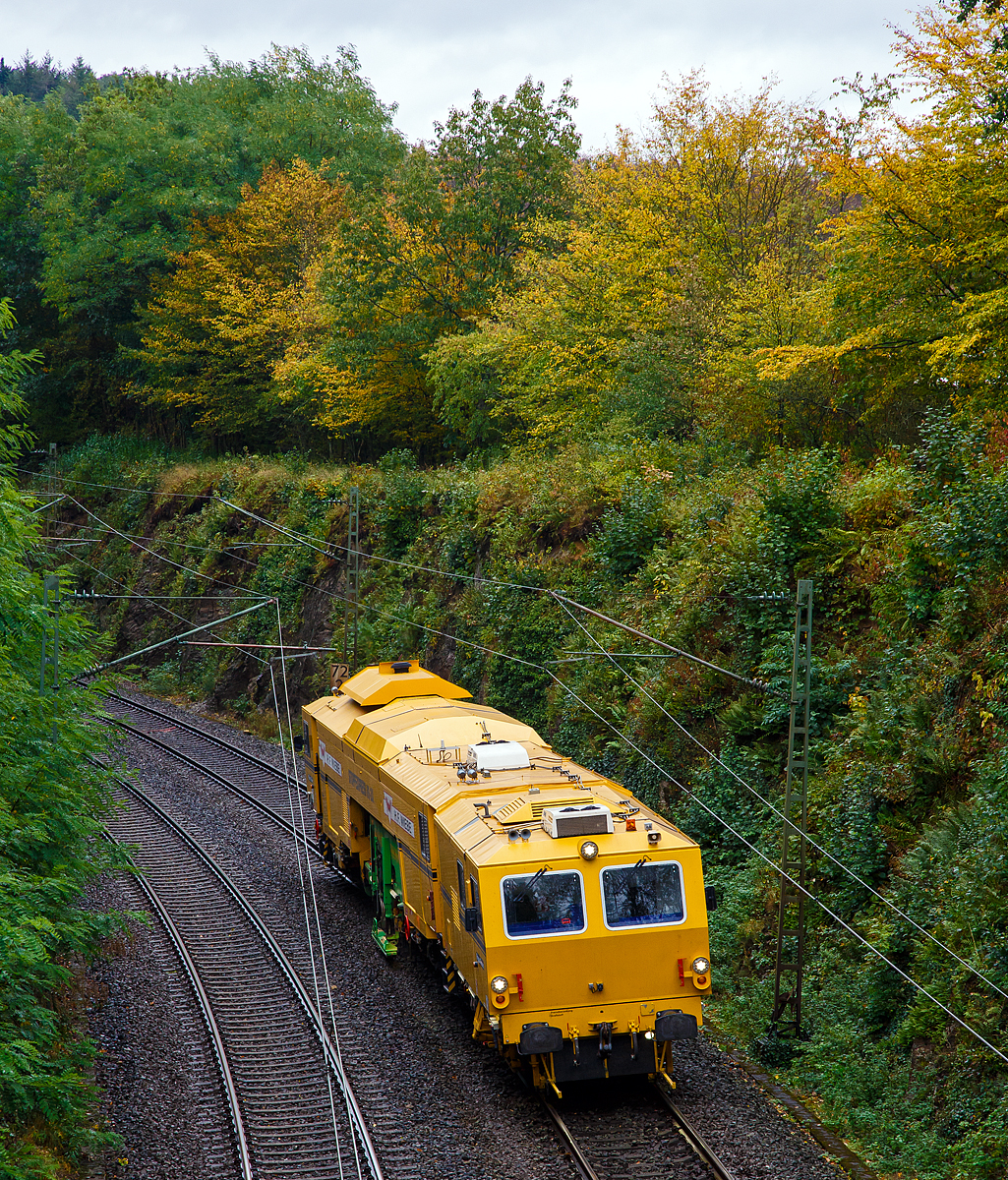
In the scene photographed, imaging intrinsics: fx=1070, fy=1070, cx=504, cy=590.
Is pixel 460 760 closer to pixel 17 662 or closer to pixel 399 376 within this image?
pixel 17 662

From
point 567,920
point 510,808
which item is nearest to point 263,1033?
point 510,808

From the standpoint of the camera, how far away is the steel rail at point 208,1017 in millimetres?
11727

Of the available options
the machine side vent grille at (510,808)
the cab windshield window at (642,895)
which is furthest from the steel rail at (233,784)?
the cab windshield window at (642,895)

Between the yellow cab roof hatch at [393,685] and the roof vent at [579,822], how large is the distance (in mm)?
7766

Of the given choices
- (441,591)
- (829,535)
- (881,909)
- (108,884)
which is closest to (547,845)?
(881,909)

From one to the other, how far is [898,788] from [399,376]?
27252mm

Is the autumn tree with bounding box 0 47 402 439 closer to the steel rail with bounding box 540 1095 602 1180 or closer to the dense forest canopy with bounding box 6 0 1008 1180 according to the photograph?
the dense forest canopy with bounding box 6 0 1008 1180

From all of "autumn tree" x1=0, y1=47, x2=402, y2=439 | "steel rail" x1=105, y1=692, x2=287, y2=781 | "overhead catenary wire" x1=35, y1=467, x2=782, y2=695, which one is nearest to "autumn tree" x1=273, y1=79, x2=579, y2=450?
"overhead catenary wire" x1=35, y1=467, x2=782, y2=695

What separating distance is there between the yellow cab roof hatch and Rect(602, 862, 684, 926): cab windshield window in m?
8.20

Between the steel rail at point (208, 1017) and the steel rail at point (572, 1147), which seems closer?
the steel rail at point (572, 1147)

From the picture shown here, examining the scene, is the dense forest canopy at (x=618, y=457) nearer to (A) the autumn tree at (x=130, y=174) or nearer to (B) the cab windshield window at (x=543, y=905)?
(A) the autumn tree at (x=130, y=174)

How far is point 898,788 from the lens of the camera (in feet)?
46.5

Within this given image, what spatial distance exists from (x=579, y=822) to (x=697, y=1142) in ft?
11.2

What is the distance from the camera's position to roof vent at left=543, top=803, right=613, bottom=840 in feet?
39.2
